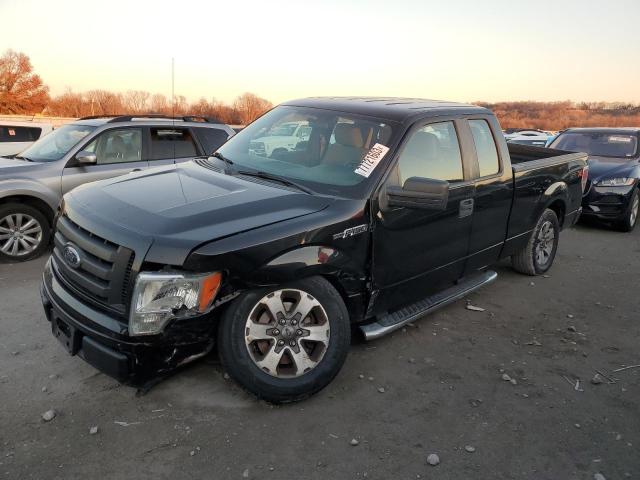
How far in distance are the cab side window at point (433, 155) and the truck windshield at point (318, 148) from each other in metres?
0.19

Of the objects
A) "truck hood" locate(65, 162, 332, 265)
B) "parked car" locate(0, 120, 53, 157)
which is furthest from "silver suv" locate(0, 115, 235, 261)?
"parked car" locate(0, 120, 53, 157)

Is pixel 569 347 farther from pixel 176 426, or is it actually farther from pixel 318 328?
pixel 176 426

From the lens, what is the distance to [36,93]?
31.0 m

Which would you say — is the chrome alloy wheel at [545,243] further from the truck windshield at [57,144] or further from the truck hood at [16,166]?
the truck hood at [16,166]

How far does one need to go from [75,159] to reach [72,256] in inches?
145

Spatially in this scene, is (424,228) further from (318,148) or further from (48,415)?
(48,415)

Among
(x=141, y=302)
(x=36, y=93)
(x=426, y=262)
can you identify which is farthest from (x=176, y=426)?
(x=36, y=93)

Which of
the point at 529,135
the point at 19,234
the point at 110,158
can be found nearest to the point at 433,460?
the point at 19,234

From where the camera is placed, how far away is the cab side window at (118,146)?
6.57 meters

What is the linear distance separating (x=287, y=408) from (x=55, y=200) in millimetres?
4475

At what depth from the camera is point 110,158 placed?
6.66 m

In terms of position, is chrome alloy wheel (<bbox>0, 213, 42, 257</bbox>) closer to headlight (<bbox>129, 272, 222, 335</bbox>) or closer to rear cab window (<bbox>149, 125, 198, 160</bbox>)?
rear cab window (<bbox>149, 125, 198, 160</bbox>)

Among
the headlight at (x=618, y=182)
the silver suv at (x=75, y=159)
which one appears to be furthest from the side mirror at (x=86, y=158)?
the headlight at (x=618, y=182)

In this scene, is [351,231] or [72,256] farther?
[351,231]
